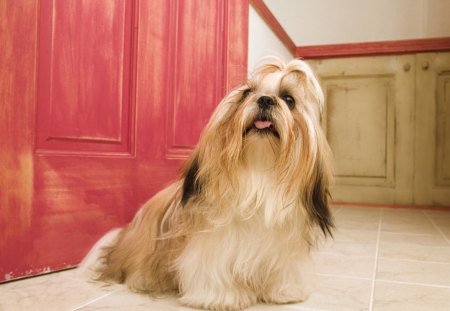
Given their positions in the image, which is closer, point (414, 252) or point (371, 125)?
point (414, 252)

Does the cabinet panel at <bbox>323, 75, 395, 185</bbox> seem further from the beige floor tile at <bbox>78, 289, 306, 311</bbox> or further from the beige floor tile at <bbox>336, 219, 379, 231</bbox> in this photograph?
the beige floor tile at <bbox>78, 289, 306, 311</bbox>

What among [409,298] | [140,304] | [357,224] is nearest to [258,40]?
[357,224]

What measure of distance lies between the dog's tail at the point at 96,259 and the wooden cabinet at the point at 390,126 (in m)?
2.94

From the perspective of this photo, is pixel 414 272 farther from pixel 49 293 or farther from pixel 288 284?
pixel 49 293

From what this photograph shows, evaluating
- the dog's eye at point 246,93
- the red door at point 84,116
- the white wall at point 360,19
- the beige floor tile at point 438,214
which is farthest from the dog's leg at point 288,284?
the white wall at point 360,19

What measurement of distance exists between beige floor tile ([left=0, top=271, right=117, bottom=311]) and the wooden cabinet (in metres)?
3.16

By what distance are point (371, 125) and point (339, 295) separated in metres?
2.95

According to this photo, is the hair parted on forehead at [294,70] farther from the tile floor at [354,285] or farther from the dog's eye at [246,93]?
the tile floor at [354,285]

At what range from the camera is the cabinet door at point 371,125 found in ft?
13.2

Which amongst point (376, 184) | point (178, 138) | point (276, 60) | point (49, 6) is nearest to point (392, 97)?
point (376, 184)

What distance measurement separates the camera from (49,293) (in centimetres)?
137

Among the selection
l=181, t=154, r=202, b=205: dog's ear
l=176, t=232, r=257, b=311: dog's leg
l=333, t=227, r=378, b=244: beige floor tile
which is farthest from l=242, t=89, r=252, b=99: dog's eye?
l=333, t=227, r=378, b=244: beige floor tile

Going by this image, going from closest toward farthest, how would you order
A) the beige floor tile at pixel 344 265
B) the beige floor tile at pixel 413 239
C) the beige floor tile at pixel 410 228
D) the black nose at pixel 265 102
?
the black nose at pixel 265 102 < the beige floor tile at pixel 344 265 < the beige floor tile at pixel 413 239 < the beige floor tile at pixel 410 228

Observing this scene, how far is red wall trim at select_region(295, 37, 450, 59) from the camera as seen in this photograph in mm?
3951
